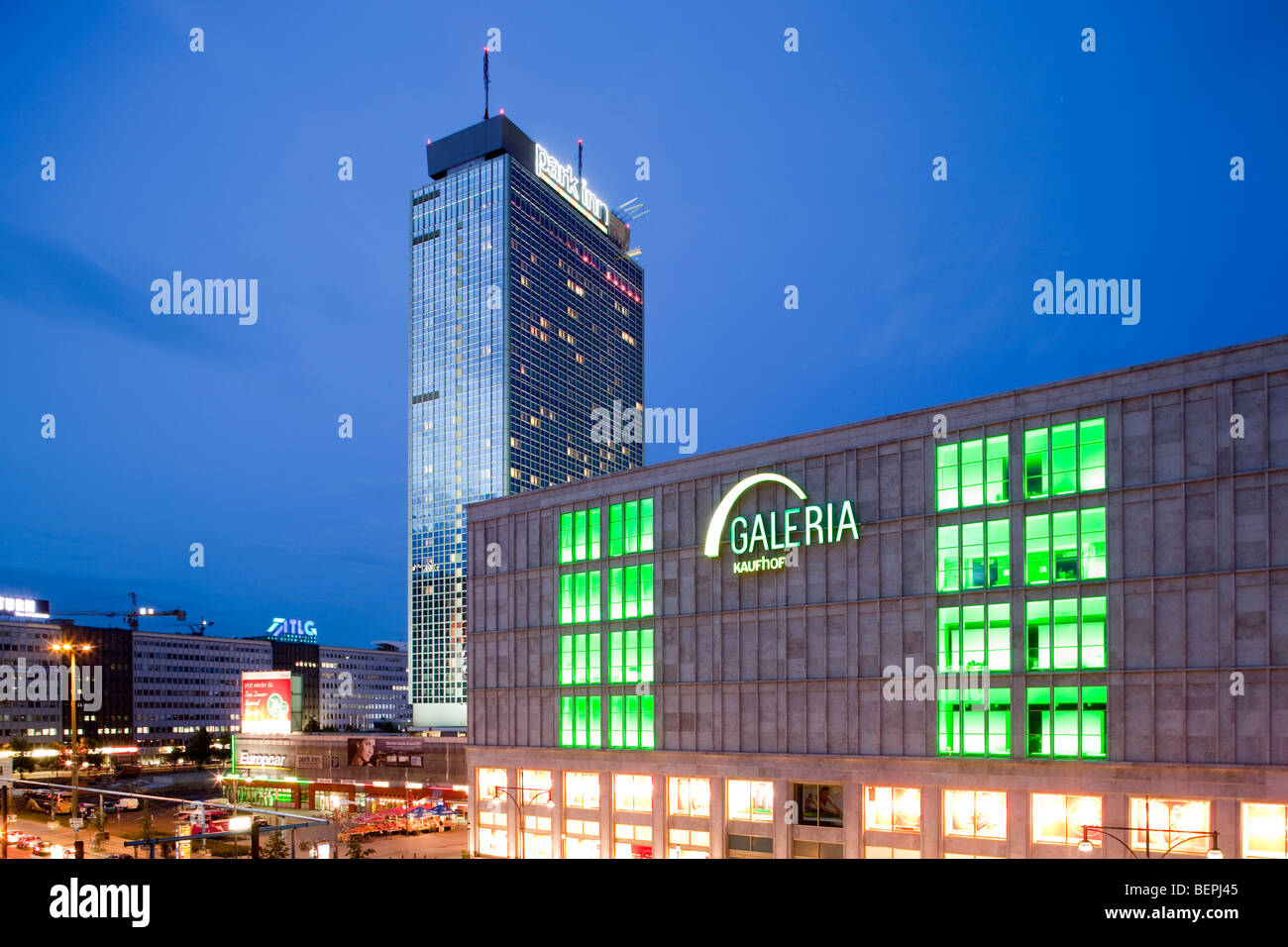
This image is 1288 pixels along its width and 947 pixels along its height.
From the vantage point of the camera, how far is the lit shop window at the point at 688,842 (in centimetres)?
5959

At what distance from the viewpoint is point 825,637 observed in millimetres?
55938

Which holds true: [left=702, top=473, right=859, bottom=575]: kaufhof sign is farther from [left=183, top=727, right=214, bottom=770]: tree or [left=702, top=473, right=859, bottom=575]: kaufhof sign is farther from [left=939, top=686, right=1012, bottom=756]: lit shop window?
[left=183, top=727, right=214, bottom=770]: tree

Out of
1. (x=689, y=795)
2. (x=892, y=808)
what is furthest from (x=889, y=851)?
(x=689, y=795)

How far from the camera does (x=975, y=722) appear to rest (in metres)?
49.7

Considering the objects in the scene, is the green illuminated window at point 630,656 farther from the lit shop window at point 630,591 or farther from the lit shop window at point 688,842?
the lit shop window at point 688,842

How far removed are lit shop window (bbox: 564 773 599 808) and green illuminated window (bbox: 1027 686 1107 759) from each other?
97.4ft

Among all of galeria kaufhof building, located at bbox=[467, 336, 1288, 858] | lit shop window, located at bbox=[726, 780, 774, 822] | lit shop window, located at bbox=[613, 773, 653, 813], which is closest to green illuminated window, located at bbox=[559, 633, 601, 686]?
galeria kaufhof building, located at bbox=[467, 336, 1288, 858]

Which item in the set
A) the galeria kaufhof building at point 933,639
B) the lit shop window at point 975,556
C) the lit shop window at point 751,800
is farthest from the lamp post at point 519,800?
the lit shop window at point 975,556

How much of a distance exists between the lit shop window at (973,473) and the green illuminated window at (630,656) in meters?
22.3

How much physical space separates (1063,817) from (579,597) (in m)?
34.3

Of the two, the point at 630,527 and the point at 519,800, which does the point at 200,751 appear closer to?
the point at 519,800
